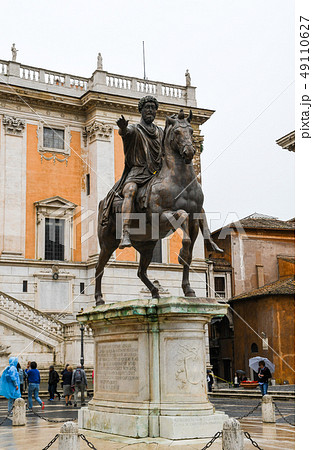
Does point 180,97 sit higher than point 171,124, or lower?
higher

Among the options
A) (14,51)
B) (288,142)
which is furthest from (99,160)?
(288,142)

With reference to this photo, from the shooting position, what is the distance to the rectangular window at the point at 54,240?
1344 inches

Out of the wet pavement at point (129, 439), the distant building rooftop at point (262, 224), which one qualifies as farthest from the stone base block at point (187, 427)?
the distant building rooftop at point (262, 224)

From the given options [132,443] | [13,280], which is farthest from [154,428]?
[13,280]

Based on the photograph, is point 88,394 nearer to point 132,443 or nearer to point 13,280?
point 13,280

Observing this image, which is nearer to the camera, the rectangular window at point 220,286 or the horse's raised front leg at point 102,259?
the horse's raised front leg at point 102,259

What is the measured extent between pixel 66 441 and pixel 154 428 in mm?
1795

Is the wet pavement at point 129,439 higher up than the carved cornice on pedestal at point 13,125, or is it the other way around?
the carved cornice on pedestal at point 13,125

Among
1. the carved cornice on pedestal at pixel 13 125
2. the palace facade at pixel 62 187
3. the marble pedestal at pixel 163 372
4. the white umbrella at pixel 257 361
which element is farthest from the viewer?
the carved cornice on pedestal at pixel 13 125

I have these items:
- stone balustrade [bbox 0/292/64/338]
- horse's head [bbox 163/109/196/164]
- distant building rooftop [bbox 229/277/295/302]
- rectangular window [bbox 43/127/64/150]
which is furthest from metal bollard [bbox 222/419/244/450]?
distant building rooftop [bbox 229/277/295/302]

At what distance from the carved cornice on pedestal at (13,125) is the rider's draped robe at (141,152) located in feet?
81.7

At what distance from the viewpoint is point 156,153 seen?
408 inches

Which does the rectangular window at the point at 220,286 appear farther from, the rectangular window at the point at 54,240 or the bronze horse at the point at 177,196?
the bronze horse at the point at 177,196

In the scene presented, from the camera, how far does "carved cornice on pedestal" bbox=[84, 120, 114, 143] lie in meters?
35.5
